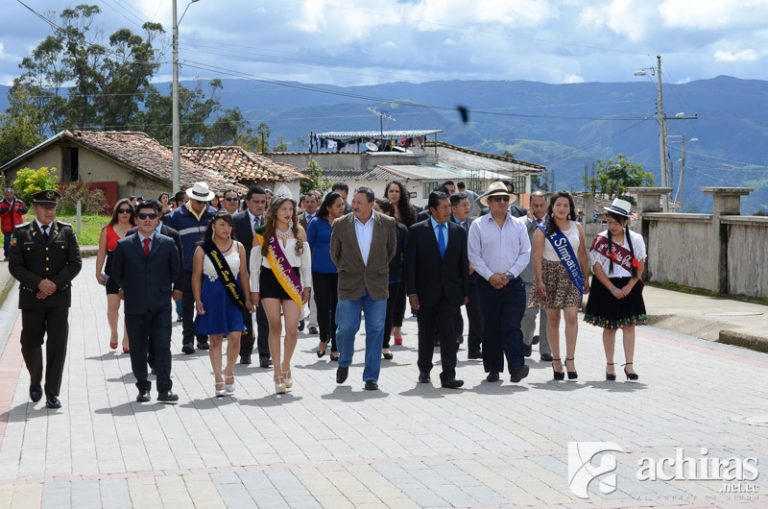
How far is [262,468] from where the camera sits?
26.7ft

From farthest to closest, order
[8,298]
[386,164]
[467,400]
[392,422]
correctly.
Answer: [386,164]
[8,298]
[467,400]
[392,422]

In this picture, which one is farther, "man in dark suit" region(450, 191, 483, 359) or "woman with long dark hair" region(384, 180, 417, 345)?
"woman with long dark hair" region(384, 180, 417, 345)

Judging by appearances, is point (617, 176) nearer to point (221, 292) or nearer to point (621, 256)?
point (621, 256)

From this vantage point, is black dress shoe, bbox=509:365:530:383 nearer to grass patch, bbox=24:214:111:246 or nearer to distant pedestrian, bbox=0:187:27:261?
distant pedestrian, bbox=0:187:27:261

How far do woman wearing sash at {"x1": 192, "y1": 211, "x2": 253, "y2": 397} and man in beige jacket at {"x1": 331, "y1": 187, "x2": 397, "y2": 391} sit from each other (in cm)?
89

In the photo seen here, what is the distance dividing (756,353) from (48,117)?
8420 centimetres

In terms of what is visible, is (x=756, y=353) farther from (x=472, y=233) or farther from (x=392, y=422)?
(x=392, y=422)

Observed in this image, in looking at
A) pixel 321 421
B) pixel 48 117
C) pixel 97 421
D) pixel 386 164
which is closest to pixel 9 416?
pixel 97 421

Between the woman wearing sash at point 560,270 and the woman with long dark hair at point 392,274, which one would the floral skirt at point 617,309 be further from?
the woman with long dark hair at point 392,274

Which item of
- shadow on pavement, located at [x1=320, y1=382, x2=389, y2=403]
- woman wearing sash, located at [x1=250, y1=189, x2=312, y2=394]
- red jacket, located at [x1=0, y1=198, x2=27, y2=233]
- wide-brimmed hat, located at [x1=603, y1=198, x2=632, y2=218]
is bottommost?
shadow on pavement, located at [x1=320, y1=382, x2=389, y2=403]

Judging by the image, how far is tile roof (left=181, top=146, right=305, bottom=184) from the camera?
68.1 metres

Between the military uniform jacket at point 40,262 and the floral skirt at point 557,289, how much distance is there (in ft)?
14.1

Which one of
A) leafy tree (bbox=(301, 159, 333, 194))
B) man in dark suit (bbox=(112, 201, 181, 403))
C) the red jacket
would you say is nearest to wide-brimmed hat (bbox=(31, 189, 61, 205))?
man in dark suit (bbox=(112, 201, 181, 403))

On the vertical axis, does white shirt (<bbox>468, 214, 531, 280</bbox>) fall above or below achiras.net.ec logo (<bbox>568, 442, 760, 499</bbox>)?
above
